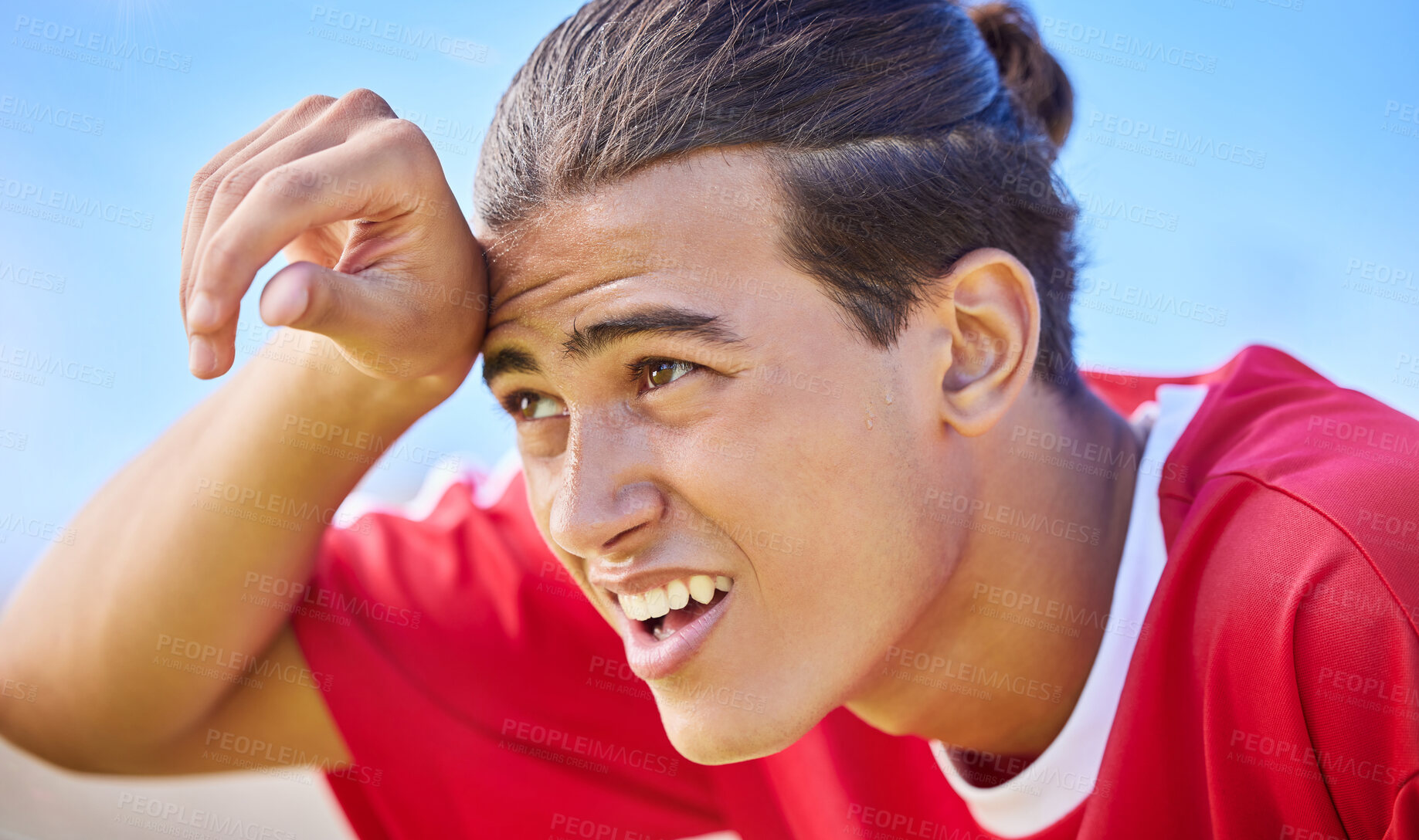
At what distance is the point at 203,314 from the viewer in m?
1.05

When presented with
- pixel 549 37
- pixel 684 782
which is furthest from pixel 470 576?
pixel 549 37

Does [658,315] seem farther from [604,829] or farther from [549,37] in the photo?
[604,829]

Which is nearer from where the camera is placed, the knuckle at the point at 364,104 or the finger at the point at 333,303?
the finger at the point at 333,303

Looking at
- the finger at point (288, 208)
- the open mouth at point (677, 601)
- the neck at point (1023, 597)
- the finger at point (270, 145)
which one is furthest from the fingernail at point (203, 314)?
the neck at point (1023, 597)

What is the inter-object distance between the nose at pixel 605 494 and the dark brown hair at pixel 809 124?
34 cm

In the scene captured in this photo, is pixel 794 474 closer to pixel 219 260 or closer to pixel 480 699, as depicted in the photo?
pixel 219 260

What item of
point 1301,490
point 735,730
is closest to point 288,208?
point 735,730

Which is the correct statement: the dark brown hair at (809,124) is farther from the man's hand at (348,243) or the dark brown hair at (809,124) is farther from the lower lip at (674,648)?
the lower lip at (674,648)

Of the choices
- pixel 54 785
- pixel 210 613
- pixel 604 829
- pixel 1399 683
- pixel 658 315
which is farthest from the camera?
pixel 54 785

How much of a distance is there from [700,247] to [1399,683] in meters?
0.98

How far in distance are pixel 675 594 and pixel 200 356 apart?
667 mm

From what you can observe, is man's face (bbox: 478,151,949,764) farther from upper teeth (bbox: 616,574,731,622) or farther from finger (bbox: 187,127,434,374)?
finger (bbox: 187,127,434,374)

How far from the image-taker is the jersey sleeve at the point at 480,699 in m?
1.86

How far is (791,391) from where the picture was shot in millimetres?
1263
